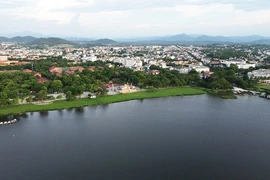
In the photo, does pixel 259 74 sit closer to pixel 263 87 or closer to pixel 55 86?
pixel 263 87

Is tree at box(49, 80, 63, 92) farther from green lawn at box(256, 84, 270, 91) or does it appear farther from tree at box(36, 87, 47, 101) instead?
green lawn at box(256, 84, 270, 91)

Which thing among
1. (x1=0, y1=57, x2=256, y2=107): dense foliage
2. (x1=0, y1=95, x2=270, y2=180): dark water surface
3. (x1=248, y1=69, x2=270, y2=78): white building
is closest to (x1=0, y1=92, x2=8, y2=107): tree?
(x1=0, y1=57, x2=256, y2=107): dense foliage

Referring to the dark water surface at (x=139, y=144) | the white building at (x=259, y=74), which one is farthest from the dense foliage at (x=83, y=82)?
the dark water surface at (x=139, y=144)

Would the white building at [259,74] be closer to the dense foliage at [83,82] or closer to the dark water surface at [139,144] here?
the dense foliage at [83,82]

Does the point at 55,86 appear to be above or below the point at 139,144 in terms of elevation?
above

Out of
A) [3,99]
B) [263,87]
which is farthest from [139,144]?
[263,87]
